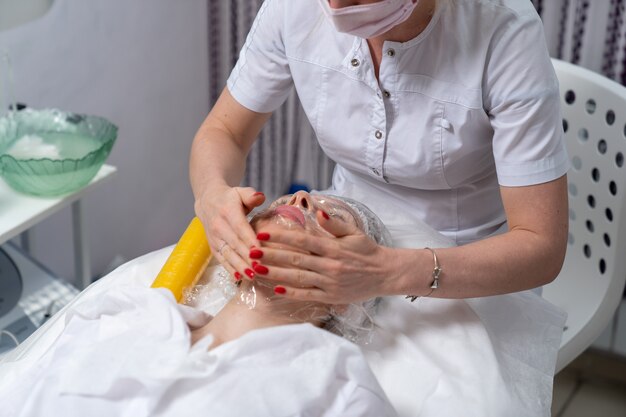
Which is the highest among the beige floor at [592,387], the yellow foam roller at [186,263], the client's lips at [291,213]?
the client's lips at [291,213]

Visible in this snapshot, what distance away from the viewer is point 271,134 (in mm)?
2902

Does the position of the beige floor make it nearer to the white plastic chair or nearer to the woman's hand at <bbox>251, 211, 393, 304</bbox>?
the white plastic chair

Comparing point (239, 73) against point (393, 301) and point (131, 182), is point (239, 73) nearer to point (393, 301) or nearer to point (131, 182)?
point (393, 301)

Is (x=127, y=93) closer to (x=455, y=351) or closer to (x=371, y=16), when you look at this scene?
(x=371, y=16)

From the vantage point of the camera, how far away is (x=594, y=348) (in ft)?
8.59

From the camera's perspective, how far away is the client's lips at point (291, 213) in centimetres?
137

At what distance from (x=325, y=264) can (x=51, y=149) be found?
95 cm

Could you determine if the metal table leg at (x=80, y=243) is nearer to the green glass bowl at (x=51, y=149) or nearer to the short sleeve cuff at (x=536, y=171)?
the green glass bowl at (x=51, y=149)

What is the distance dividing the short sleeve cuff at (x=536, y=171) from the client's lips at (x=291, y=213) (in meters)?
0.33

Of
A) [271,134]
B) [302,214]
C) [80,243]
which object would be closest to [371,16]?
[302,214]

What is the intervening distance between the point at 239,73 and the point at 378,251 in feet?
1.88

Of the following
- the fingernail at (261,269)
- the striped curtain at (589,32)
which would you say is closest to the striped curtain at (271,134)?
the striped curtain at (589,32)

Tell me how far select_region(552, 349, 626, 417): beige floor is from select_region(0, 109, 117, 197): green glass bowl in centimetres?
141

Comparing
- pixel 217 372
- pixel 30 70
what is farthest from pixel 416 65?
pixel 30 70
